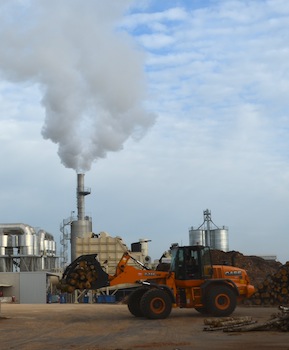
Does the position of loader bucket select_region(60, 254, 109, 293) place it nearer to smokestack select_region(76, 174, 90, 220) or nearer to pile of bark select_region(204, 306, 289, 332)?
pile of bark select_region(204, 306, 289, 332)

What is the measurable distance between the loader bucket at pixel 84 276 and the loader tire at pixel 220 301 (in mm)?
3843

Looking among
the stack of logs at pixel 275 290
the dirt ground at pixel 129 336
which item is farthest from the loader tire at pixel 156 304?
the stack of logs at pixel 275 290

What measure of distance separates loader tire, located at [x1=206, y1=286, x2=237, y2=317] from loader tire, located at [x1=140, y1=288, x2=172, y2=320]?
1556 mm

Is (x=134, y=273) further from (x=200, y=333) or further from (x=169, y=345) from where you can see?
(x=169, y=345)

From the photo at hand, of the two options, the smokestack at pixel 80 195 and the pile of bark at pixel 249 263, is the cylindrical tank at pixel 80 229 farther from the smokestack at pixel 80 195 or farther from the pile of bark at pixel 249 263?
the pile of bark at pixel 249 263

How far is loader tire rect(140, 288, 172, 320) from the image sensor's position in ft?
64.9

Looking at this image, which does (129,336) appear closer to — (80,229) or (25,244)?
(25,244)

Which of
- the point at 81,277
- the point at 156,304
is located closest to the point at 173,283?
the point at 156,304

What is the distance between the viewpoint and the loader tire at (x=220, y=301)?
20.3 meters

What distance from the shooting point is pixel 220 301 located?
20.4 m

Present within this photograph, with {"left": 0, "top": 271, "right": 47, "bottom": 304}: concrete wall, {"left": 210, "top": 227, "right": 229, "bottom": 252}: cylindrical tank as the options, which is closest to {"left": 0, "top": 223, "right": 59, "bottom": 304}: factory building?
{"left": 0, "top": 271, "right": 47, "bottom": 304}: concrete wall

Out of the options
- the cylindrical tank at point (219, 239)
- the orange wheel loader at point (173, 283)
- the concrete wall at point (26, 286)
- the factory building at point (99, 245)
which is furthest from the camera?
the cylindrical tank at point (219, 239)

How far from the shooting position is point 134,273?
67.5ft

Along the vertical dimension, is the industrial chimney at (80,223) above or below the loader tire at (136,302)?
above
